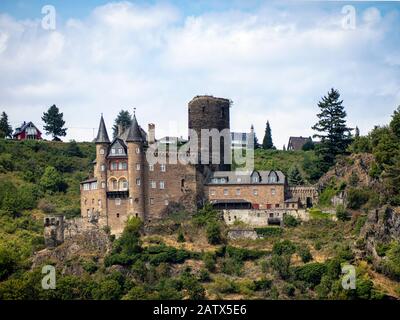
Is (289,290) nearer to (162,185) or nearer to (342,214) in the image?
(342,214)

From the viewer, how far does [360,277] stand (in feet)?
188

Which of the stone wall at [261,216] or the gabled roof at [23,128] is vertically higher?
the gabled roof at [23,128]

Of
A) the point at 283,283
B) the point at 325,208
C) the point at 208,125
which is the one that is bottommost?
the point at 283,283

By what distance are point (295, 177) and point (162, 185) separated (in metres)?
14.9

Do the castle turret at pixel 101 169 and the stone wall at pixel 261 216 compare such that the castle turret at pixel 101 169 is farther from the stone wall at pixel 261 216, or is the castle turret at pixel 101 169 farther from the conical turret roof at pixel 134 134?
the stone wall at pixel 261 216

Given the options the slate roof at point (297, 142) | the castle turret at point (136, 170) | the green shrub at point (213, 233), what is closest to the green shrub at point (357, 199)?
the green shrub at point (213, 233)

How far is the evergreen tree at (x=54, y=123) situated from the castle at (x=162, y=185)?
82.2 ft

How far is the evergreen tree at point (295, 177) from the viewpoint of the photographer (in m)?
77.3

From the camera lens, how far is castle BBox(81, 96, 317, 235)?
218ft

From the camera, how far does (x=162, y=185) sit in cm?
6738

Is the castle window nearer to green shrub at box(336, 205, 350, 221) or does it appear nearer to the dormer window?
the dormer window
